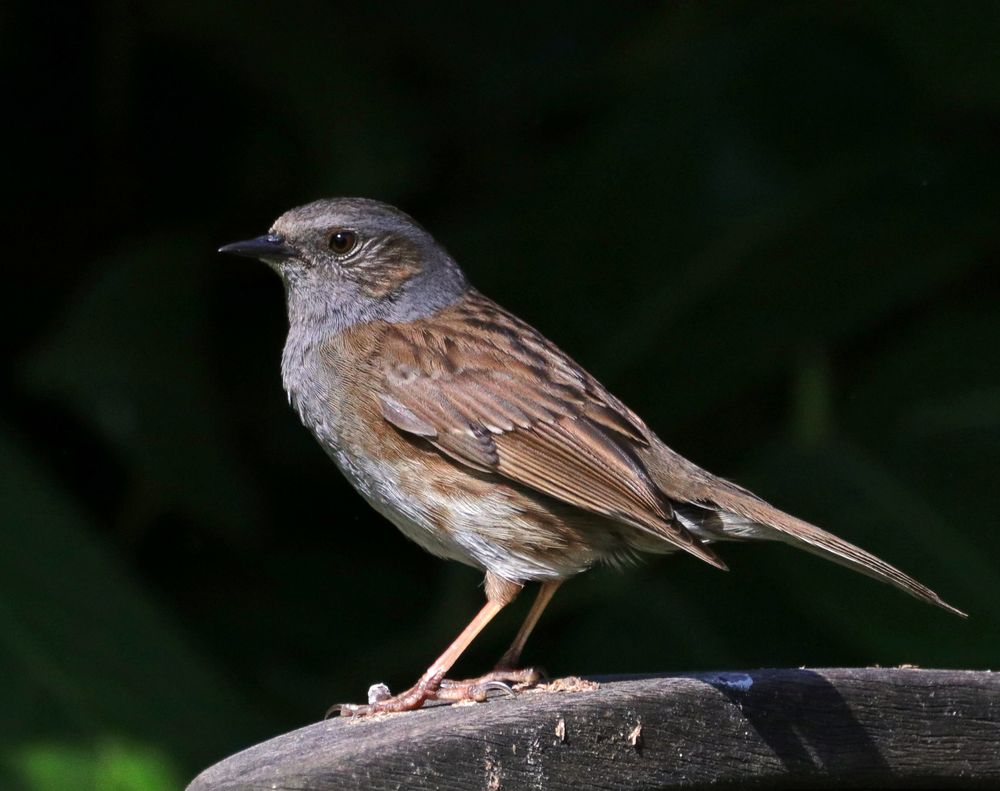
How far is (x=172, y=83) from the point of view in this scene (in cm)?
641

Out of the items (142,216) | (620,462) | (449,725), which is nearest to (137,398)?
(142,216)

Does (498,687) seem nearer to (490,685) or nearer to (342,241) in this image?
(490,685)

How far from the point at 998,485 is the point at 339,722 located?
112 inches

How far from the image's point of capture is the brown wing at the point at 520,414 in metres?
4.11

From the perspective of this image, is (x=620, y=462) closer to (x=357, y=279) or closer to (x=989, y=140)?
(x=357, y=279)

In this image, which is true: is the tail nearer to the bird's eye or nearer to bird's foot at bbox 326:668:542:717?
bird's foot at bbox 326:668:542:717

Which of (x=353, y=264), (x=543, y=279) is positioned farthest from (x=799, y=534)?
(x=543, y=279)

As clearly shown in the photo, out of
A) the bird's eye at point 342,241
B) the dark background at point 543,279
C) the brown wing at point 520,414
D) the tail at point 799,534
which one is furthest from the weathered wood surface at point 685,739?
the dark background at point 543,279

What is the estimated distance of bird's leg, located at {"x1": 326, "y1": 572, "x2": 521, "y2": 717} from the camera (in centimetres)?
379

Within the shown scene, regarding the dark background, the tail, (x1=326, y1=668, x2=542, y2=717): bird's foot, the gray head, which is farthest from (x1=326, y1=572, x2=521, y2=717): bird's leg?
the dark background

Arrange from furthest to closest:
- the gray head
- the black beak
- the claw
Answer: the gray head, the black beak, the claw

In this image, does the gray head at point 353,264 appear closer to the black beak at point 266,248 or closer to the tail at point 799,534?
the black beak at point 266,248

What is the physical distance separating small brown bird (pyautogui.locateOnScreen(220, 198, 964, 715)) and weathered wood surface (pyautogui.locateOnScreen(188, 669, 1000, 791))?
1.51 feet

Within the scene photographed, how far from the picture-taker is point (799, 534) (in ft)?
12.9
